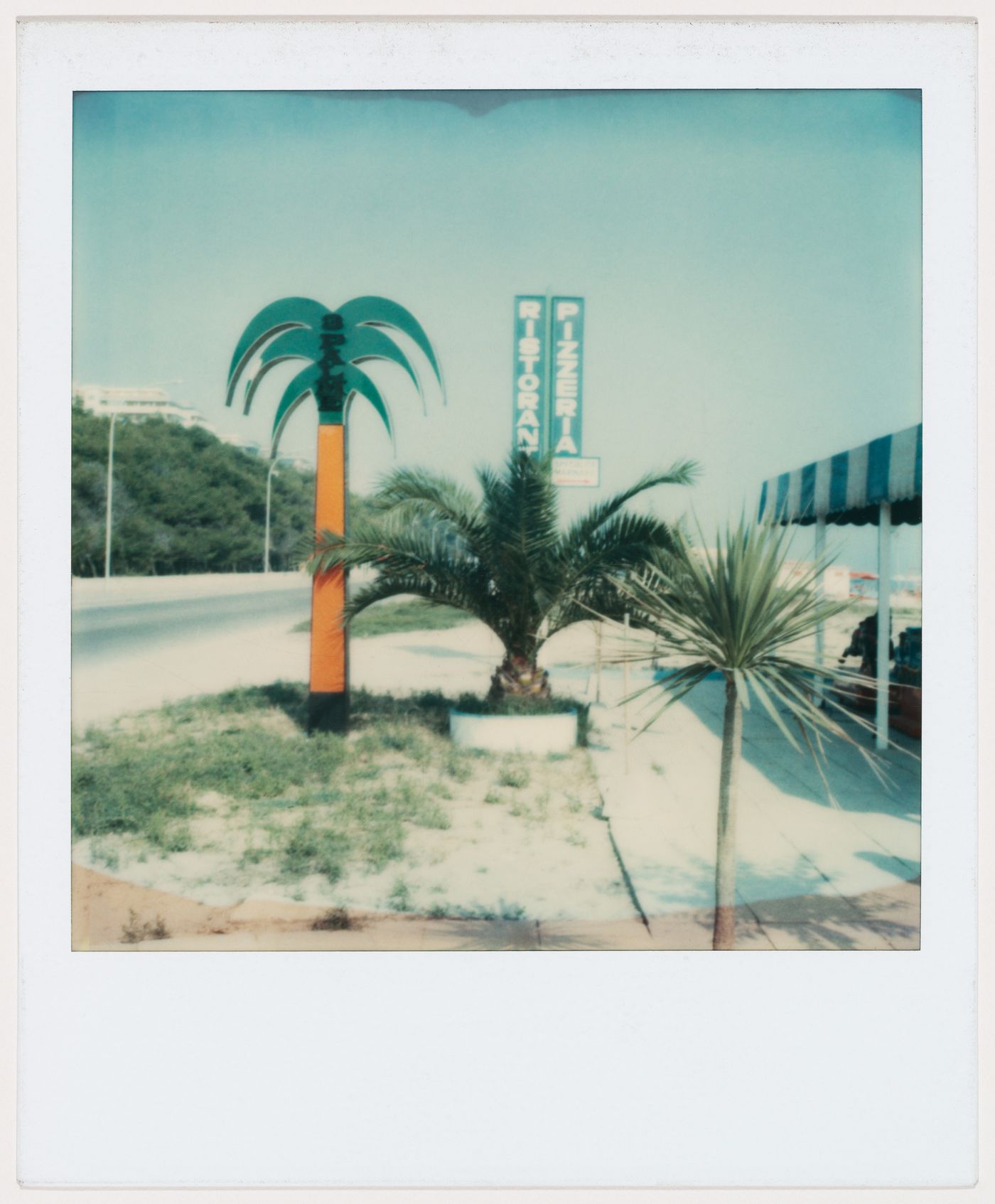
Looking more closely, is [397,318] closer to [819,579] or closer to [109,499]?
[109,499]

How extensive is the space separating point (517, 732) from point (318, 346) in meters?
2.34

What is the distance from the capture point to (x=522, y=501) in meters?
4.70

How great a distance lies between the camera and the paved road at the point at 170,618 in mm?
3869

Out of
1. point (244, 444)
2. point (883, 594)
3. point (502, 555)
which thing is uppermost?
point (244, 444)

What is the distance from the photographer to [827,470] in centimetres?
432

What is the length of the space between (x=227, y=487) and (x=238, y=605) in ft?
2.02

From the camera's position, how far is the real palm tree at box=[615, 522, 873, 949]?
317cm

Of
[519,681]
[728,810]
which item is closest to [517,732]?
[519,681]

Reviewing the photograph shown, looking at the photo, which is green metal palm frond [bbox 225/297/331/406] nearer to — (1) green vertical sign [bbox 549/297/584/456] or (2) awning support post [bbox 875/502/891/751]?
(1) green vertical sign [bbox 549/297/584/456]

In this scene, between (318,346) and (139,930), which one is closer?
(139,930)

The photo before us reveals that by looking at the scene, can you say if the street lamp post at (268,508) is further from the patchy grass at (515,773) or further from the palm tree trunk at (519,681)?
the patchy grass at (515,773)
